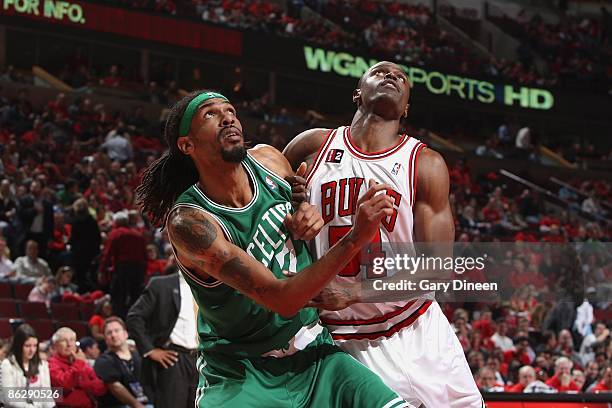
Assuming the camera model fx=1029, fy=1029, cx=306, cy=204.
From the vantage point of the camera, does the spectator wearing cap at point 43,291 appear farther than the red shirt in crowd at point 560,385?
Yes

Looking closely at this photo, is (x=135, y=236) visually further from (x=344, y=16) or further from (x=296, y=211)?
(x=344, y=16)

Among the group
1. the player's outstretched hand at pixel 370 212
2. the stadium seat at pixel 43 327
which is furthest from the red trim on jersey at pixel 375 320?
the stadium seat at pixel 43 327

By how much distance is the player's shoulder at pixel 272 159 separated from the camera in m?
4.07

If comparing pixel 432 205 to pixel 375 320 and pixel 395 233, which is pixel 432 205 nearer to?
pixel 395 233

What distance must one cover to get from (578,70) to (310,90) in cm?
787

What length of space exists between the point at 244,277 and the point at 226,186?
463mm

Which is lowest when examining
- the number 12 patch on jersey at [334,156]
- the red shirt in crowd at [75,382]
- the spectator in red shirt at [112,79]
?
the red shirt in crowd at [75,382]

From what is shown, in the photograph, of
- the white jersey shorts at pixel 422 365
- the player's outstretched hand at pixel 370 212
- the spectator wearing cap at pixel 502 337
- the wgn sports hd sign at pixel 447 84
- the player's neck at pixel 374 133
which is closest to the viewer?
the player's outstretched hand at pixel 370 212

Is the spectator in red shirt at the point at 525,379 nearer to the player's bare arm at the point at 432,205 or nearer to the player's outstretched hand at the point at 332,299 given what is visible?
the player's bare arm at the point at 432,205

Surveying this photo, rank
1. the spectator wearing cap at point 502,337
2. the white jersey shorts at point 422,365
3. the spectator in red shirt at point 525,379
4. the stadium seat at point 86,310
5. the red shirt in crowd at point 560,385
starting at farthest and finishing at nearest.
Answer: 1. the spectator wearing cap at point 502,337
2. the stadium seat at point 86,310
3. the red shirt in crowd at point 560,385
4. the spectator in red shirt at point 525,379
5. the white jersey shorts at point 422,365

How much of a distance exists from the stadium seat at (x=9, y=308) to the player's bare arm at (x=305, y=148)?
611 cm

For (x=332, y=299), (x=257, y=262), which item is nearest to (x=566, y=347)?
(x=332, y=299)

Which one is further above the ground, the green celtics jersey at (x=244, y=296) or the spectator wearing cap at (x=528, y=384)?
the green celtics jersey at (x=244, y=296)

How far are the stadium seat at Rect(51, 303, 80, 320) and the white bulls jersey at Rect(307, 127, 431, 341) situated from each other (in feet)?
21.2
